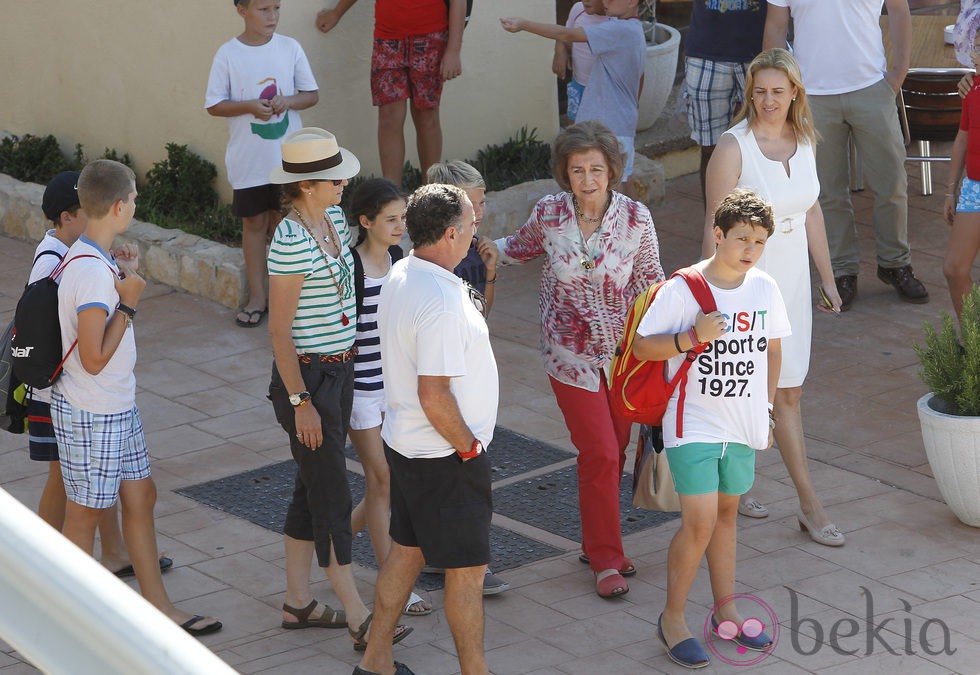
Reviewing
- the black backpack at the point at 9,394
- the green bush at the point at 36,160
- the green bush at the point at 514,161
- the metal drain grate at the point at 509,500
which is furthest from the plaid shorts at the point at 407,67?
the black backpack at the point at 9,394

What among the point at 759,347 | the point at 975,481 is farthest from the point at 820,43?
the point at 759,347

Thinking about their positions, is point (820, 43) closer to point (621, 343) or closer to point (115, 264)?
point (621, 343)

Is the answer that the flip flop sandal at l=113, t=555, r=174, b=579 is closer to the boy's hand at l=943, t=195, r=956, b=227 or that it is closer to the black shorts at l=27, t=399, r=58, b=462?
the black shorts at l=27, t=399, r=58, b=462

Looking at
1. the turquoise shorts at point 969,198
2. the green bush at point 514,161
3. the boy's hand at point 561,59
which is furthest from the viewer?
the green bush at point 514,161

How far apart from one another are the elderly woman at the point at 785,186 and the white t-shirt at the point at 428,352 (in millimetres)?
1632

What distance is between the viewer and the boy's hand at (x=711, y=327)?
15.2 ft

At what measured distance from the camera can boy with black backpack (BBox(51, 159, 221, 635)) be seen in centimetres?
462

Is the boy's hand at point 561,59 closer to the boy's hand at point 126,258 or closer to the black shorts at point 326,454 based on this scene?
the black shorts at point 326,454

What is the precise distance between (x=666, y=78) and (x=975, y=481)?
18.7 ft

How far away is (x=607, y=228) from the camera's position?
533 centimetres

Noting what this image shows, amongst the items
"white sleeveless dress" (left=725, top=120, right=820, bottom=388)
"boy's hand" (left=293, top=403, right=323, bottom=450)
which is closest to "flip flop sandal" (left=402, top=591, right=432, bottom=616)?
"boy's hand" (left=293, top=403, right=323, bottom=450)

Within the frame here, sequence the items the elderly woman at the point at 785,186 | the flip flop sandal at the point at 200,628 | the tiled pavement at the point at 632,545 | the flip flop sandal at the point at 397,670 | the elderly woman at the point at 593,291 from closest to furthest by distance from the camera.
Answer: the flip flop sandal at the point at 397,670
the tiled pavement at the point at 632,545
the flip flop sandal at the point at 200,628
the elderly woman at the point at 593,291
the elderly woman at the point at 785,186

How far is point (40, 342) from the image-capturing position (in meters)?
4.68

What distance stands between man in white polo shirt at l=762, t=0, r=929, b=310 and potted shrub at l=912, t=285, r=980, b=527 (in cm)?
263
